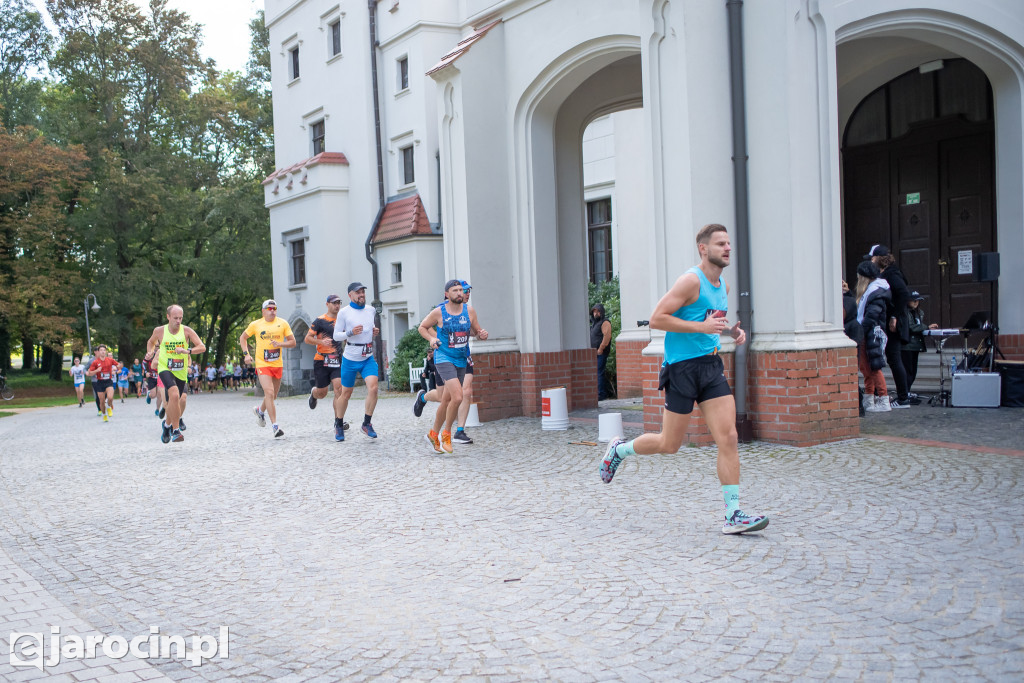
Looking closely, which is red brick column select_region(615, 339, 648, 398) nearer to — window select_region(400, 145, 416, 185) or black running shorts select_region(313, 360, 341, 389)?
black running shorts select_region(313, 360, 341, 389)

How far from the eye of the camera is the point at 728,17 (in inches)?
376

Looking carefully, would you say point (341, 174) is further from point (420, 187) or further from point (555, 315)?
point (555, 315)

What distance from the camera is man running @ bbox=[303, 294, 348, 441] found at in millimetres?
11875

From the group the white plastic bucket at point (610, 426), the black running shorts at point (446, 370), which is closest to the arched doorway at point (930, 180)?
the white plastic bucket at point (610, 426)

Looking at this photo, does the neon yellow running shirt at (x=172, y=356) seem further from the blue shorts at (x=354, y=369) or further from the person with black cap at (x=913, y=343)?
the person with black cap at (x=913, y=343)

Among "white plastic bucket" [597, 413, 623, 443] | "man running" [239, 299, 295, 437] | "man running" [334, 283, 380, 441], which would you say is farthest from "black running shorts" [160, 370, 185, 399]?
"white plastic bucket" [597, 413, 623, 443]

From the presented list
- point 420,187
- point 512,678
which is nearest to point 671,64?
point 512,678

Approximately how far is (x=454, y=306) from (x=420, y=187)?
17572 millimetres

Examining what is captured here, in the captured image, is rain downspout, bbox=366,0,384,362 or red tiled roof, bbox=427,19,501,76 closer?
red tiled roof, bbox=427,19,501,76

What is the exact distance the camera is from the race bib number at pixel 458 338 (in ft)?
32.8

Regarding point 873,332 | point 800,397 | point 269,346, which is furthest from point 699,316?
point 269,346

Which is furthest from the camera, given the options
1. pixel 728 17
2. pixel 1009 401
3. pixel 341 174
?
pixel 341 174

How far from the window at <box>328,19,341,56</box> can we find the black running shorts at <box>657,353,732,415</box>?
2640 cm

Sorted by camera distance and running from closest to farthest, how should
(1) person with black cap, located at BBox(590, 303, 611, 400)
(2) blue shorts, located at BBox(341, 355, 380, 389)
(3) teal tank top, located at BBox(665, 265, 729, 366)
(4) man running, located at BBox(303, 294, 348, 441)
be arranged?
1. (3) teal tank top, located at BBox(665, 265, 729, 366)
2. (2) blue shorts, located at BBox(341, 355, 380, 389)
3. (4) man running, located at BBox(303, 294, 348, 441)
4. (1) person with black cap, located at BBox(590, 303, 611, 400)
